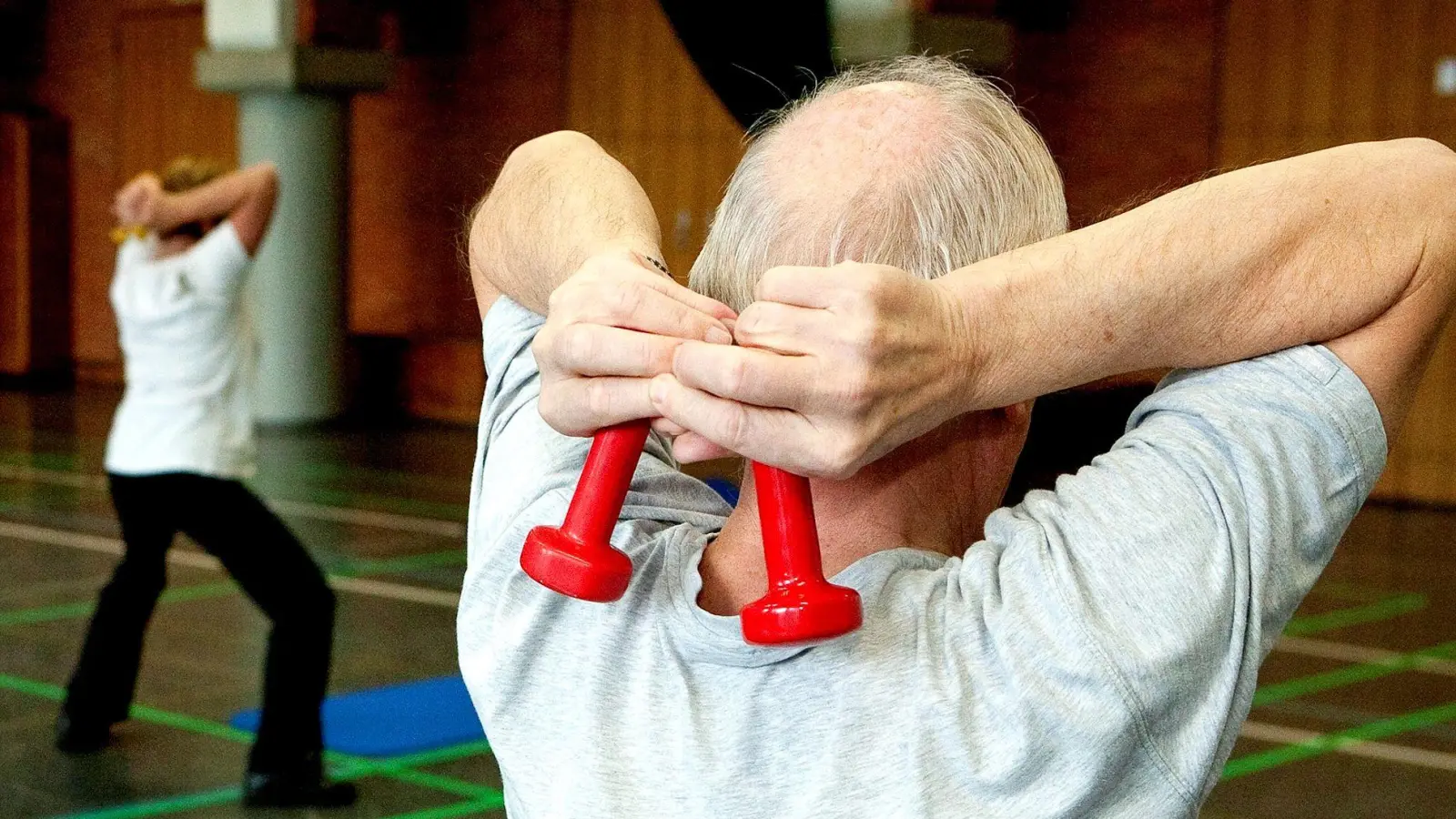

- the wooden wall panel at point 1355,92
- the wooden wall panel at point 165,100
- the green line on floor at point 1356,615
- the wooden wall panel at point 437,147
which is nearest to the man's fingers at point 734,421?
the green line on floor at point 1356,615

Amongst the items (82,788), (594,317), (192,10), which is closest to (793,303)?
(594,317)

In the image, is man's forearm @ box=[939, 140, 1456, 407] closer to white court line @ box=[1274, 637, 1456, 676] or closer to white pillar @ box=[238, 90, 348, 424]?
white court line @ box=[1274, 637, 1456, 676]

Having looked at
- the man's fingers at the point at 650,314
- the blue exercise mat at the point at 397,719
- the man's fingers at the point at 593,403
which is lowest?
the blue exercise mat at the point at 397,719

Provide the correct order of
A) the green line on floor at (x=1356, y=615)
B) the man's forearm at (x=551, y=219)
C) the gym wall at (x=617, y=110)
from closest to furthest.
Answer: the man's forearm at (x=551, y=219) < the green line on floor at (x=1356, y=615) < the gym wall at (x=617, y=110)

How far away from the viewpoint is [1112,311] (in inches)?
39.0

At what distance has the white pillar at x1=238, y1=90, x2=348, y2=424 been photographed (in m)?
12.0

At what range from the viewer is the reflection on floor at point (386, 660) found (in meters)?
4.31

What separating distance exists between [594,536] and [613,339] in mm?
114

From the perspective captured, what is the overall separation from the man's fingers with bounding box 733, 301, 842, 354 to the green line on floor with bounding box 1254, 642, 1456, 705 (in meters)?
4.78

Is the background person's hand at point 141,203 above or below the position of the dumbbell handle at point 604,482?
below

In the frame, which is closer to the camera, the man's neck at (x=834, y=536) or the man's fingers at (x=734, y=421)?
the man's fingers at (x=734, y=421)

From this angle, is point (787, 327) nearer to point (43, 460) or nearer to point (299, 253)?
point (43, 460)

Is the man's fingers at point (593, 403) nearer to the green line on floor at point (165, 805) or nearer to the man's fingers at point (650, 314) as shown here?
the man's fingers at point (650, 314)

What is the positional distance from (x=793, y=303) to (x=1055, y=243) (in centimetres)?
22
